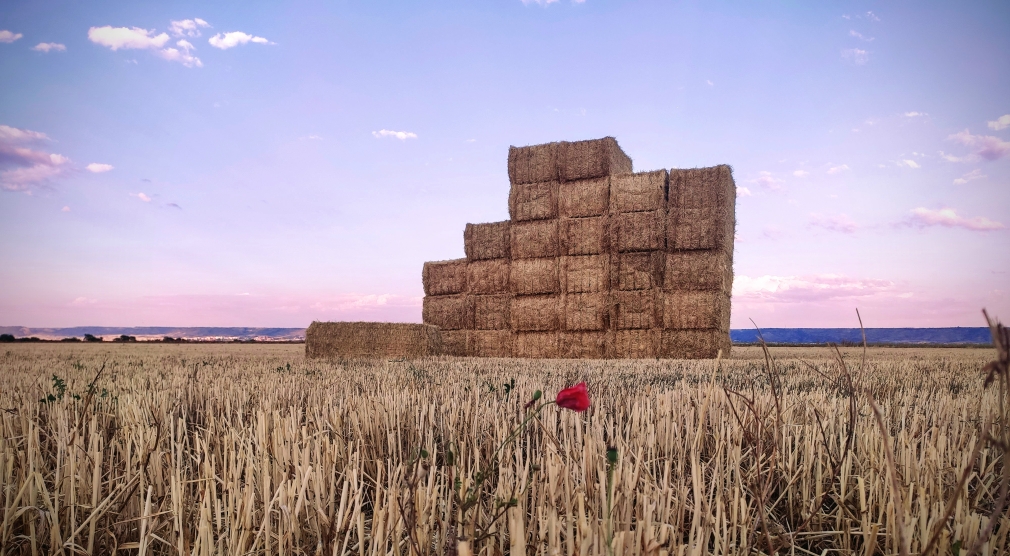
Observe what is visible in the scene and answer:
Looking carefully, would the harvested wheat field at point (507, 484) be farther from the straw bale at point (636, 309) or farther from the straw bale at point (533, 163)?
the straw bale at point (533, 163)

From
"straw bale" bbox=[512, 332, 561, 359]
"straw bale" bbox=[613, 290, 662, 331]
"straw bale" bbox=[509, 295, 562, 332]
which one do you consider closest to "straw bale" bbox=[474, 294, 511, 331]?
Result: "straw bale" bbox=[509, 295, 562, 332]

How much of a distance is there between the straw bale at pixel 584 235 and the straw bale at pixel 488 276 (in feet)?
5.19

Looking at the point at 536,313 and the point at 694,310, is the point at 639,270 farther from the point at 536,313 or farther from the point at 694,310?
the point at 536,313

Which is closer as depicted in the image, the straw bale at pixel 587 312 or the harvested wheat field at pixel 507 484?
the harvested wheat field at pixel 507 484

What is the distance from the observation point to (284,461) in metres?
2.02

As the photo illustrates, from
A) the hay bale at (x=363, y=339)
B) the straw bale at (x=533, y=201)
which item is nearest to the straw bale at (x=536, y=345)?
the hay bale at (x=363, y=339)

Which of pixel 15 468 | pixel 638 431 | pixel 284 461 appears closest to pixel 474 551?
pixel 284 461

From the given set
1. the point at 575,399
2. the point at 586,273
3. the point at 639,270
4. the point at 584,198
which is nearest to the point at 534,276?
the point at 586,273

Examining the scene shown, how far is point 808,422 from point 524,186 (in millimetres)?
11263

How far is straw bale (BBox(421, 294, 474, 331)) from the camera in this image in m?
14.4

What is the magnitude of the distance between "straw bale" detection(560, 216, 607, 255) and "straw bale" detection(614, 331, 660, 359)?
1.82 metres

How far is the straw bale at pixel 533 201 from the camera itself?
13.5 meters

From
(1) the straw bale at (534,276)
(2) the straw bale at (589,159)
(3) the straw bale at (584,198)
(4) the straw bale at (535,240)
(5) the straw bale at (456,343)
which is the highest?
(2) the straw bale at (589,159)

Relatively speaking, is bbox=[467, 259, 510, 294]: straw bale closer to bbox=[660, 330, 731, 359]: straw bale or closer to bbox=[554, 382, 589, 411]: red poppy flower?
bbox=[660, 330, 731, 359]: straw bale
